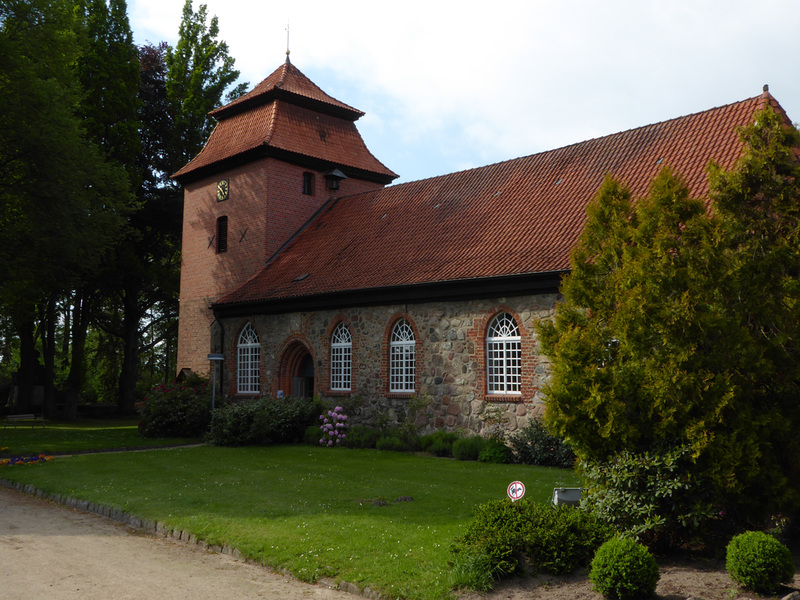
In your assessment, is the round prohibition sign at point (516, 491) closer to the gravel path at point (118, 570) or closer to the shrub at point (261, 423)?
the gravel path at point (118, 570)

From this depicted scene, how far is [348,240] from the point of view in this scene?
21.0 metres

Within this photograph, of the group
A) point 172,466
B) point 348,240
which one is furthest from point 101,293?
point 172,466

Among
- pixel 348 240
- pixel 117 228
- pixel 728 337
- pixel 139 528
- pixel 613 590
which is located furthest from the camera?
pixel 117 228

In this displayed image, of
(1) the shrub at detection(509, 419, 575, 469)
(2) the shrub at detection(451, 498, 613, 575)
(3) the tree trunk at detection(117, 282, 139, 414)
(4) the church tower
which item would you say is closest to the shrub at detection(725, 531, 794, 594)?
(2) the shrub at detection(451, 498, 613, 575)

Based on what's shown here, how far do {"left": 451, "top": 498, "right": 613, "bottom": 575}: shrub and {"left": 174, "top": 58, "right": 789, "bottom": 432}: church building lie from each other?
4.19m

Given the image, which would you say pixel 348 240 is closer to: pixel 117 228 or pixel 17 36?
pixel 117 228

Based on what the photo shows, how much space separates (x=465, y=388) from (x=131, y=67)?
71.2 ft

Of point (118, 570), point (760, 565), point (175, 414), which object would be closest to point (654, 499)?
point (760, 565)

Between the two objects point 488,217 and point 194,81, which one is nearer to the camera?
point 488,217

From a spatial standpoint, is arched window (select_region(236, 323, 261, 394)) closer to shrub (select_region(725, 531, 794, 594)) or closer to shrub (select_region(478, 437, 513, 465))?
shrub (select_region(478, 437, 513, 465))

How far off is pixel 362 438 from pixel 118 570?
1027 centimetres

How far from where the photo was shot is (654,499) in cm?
681

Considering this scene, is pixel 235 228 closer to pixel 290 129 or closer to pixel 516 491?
pixel 290 129

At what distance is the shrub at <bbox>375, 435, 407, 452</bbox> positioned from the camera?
16.1 metres
